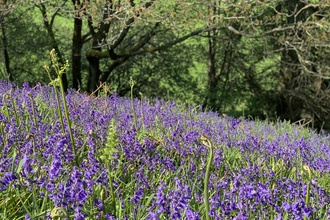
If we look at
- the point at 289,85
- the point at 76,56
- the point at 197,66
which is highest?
the point at 76,56

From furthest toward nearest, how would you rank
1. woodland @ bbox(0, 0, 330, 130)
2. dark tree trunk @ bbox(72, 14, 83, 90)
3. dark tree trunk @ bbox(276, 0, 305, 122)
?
1. dark tree trunk @ bbox(276, 0, 305, 122)
2. woodland @ bbox(0, 0, 330, 130)
3. dark tree trunk @ bbox(72, 14, 83, 90)

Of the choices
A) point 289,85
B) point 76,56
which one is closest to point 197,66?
point 289,85

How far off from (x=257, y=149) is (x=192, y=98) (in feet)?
31.6

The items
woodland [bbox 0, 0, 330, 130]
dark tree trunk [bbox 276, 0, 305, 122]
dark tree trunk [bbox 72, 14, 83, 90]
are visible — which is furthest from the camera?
dark tree trunk [bbox 276, 0, 305, 122]

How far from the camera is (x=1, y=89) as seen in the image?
569 cm

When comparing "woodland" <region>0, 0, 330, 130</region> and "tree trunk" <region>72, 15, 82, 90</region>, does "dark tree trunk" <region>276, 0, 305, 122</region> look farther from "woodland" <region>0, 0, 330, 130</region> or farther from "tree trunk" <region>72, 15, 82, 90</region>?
"tree trunk" <region>72, 15, 82, 90</region>

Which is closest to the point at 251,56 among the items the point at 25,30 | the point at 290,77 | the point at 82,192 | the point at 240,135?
the point at 290,77

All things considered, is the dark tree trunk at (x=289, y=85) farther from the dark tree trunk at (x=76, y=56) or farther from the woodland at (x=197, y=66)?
the dark tree trunk at (x=76, y=56)

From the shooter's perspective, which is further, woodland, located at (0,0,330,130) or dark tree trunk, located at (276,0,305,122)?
dark tree trunk, located at (276,0,305,122)

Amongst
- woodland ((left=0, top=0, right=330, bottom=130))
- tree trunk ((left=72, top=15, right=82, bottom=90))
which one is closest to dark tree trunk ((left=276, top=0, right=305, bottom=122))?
woodland ((left=0, top=0, right=330, bottom=130))

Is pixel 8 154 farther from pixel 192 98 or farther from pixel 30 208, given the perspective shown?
pixel 192 98

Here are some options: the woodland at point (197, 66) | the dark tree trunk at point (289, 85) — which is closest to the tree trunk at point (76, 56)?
the woodland at point (197, 66)

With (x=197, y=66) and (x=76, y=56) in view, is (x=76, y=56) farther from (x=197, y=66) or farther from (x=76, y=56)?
(x=197, y=66)

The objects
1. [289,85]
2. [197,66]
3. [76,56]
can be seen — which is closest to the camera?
[76,56]
